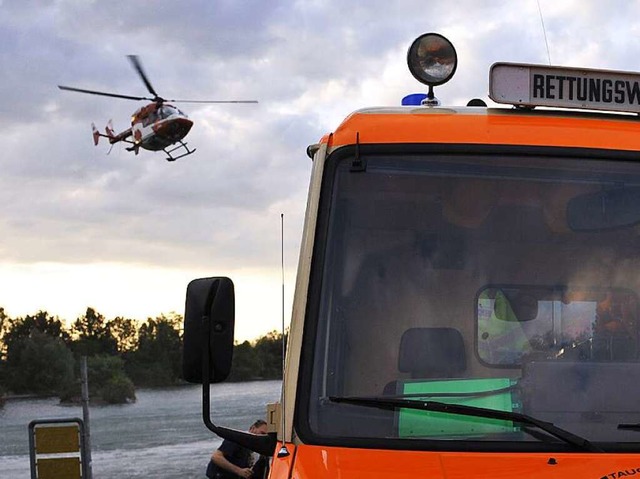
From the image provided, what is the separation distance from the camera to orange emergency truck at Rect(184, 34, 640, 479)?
3.22 meters

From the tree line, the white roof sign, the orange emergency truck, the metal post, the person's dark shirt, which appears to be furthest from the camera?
the tree line

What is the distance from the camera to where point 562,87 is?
402cm

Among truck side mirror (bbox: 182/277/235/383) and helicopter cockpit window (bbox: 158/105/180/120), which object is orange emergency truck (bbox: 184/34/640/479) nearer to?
truck side mirror (bbox: 182/277/235/383)

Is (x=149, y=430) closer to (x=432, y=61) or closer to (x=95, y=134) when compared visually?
(x=95, y=134)

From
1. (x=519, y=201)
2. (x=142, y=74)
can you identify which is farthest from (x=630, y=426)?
(x=142, y=74)

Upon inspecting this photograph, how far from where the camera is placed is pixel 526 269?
3.56 metres

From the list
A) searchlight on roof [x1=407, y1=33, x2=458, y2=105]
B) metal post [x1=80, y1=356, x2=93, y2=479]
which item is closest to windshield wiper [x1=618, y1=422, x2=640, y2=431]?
searchlight on roof [x1=407, y1=33, x2=458, y2=105]

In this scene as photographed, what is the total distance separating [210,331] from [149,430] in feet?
182

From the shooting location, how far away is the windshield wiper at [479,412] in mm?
3182

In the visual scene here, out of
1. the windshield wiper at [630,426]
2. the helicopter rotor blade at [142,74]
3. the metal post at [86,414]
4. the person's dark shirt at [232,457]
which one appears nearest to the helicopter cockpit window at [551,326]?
the windshield wiper at [630,426]

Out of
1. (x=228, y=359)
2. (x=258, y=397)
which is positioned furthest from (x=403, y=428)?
(x=258, y=397)

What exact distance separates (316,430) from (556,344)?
2.62 ft

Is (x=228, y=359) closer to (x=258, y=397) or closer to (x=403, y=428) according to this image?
(x=403, y=428)

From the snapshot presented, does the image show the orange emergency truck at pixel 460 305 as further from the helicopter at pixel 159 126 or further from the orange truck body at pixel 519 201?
the helicopter at pixel 159 126
